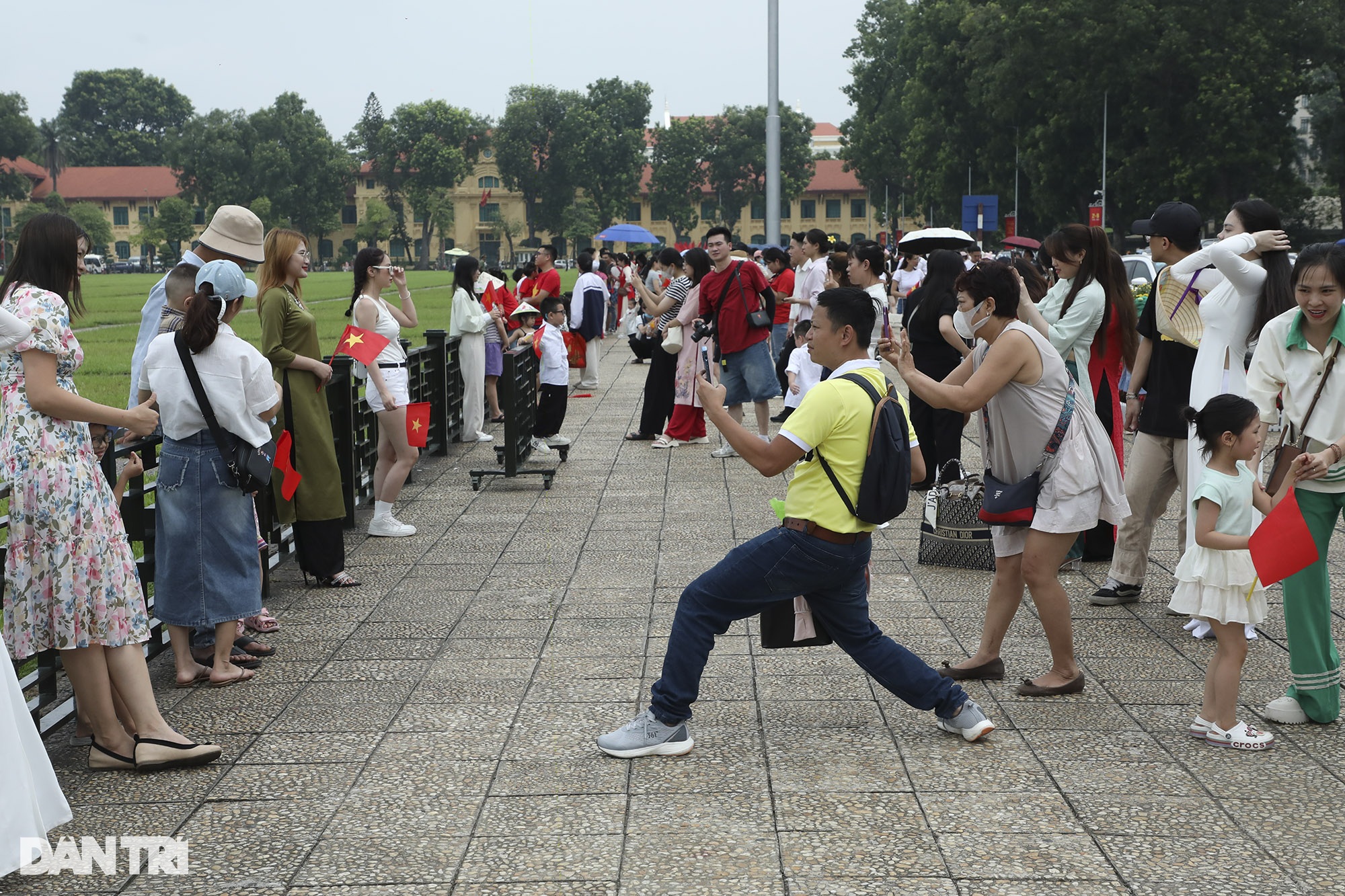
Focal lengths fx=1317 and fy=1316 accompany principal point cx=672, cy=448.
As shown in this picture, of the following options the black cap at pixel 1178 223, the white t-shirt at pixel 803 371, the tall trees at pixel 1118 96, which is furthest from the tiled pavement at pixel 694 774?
the tall trees at pixel 1118 96

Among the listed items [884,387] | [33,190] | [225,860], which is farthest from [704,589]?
[33,190]

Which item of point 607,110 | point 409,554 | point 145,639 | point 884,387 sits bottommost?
point 409,554

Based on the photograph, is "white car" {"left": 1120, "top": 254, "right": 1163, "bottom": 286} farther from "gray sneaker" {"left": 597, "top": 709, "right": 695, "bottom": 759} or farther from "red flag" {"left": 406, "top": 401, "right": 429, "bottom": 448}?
"gray sneaker" {"left": 597, "top": 709, "right": 695, "bottom": 759}

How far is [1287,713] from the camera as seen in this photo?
15.2ft

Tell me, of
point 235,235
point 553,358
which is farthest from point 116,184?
point 235,235

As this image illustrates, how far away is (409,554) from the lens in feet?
25.1

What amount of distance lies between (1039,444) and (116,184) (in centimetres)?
12807

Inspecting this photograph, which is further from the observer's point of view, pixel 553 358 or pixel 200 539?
pixel 553 358

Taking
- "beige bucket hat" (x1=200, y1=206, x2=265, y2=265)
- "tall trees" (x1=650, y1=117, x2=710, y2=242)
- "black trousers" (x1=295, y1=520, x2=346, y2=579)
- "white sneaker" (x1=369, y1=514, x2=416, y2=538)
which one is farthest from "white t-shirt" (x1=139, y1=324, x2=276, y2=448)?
"tall trees" (x1=650, y1=117, x2=710, y2=242)

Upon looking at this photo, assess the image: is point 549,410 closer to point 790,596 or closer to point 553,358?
point 553,358

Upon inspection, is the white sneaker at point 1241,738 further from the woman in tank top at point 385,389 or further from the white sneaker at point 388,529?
the white sneaker at point 388,529

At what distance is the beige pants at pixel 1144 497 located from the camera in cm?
627

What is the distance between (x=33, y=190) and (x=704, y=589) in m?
130

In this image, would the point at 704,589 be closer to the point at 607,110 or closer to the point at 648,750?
the point at 648,750
